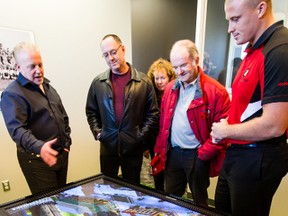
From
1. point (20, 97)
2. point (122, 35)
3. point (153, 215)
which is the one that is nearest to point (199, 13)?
point (122, 35)

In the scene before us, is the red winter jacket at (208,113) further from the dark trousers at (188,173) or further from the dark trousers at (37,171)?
the dark trousers at (37,171)

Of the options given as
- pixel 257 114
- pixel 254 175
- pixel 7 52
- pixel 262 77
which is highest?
pixel 7 52

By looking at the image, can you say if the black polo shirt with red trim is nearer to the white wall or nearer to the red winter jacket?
the red winter jacket

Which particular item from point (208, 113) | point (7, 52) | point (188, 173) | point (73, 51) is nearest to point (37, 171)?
point (188, 173)

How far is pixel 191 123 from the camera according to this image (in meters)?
1.46

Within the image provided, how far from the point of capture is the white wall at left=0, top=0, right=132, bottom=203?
212 centimetres

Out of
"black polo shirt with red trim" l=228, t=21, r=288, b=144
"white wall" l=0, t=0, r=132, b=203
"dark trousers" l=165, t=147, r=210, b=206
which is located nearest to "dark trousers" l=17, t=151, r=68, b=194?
"dark trousers" l=165, t=147, r=210, b=206

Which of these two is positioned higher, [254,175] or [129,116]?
[129,116]

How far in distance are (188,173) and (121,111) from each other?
0.67 metres

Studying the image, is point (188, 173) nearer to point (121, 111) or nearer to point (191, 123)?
point (191, 123)

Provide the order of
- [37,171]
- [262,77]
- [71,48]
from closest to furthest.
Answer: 1. [262,77]
2. [37,171]
3. [71,48]

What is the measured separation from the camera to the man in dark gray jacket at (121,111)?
1.71m

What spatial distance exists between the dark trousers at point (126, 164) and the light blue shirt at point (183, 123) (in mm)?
432

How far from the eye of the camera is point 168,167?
166 centimetres
